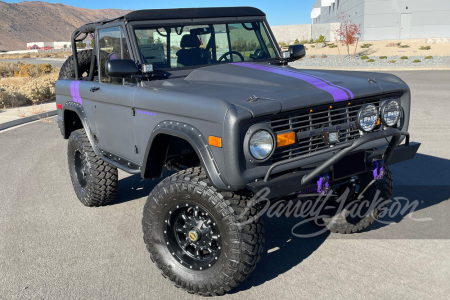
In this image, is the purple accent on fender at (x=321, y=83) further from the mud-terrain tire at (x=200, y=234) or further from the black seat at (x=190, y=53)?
the mud-terrain tire at (x=200, y=234)

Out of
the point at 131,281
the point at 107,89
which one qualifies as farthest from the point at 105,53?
the point at 131,281

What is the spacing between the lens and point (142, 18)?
4.54 m

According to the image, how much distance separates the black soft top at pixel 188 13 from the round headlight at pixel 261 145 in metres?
2.04

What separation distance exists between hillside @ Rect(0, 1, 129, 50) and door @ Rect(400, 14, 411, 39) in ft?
343

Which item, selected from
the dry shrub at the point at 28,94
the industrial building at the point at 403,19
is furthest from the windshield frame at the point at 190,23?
the industrial building at the point at 403,19

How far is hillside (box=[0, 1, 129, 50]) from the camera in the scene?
5600 inches

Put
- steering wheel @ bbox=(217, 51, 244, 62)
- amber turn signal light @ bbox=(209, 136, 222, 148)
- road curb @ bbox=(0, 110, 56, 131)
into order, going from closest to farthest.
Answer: amber turn signal light @ bbox=(209, 136, 222, 148)
steering wheel @ bbox=(217, 51, 244, 62)
road curb @ bbox=(0, 110, 56, 131)

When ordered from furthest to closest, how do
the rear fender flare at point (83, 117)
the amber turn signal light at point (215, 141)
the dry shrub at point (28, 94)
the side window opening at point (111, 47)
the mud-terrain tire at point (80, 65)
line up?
the dry shrub at point (28, 94)
the mud-terrain tire at point (80, 65)
the rear fender flare at point (83, 117)
the side window opening at point (111, 47)
the amber turn signal light at point (215, 141)

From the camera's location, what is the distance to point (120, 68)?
3996 millimetres

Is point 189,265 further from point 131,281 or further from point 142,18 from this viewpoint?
point 142,18

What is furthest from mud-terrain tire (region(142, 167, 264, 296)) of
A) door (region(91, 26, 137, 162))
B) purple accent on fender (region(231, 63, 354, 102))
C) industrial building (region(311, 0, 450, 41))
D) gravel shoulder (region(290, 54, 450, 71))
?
industrial building (region(311, 0, 450, 41))

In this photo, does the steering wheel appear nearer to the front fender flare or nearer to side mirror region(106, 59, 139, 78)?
side mirror region(106, 59, 139, 78)

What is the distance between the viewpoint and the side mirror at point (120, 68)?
13.1 ft

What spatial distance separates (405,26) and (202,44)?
5420 cm
